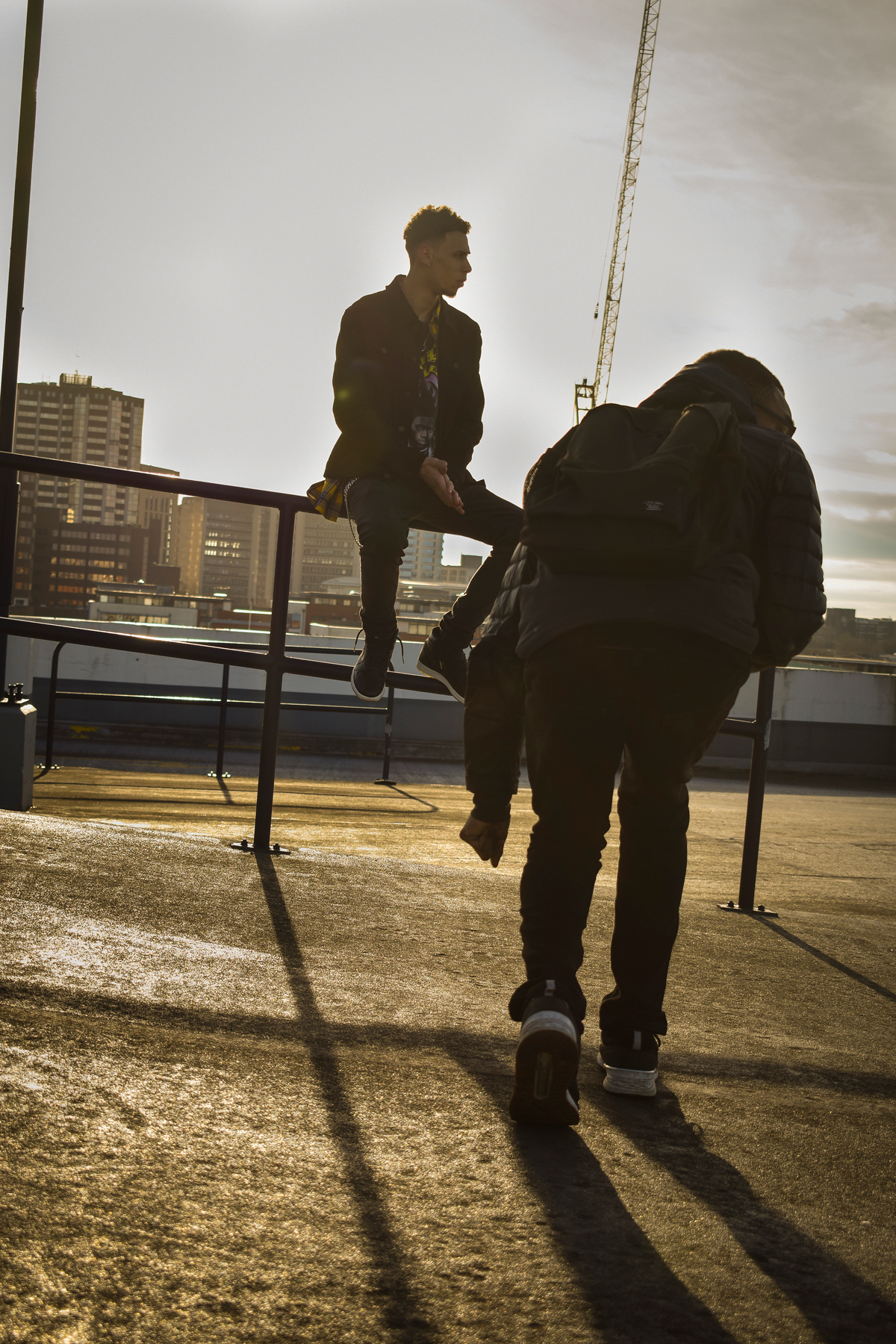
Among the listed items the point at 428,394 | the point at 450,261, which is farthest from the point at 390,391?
the point at 450,261

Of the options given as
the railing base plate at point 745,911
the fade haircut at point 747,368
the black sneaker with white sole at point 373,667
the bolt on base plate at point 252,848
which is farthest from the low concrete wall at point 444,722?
the fade haircut at point 747,368

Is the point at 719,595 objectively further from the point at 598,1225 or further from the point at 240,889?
the point at 240,889

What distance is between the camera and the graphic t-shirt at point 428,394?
282 cm

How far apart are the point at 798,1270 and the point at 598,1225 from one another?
225mm

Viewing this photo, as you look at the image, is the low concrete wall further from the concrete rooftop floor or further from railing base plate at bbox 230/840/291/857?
the concrete rooftop floor

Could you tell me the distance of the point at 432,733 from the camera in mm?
14734

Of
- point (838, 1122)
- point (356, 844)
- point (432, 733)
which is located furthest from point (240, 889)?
point (432, 733)

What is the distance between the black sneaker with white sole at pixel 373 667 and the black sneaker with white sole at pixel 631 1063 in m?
1.39

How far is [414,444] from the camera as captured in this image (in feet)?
9.26

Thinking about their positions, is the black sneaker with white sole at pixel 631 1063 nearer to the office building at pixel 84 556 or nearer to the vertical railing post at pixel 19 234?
the vertical railing post at pixel 19 234

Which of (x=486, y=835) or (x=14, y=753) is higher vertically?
(x=486, y=835)

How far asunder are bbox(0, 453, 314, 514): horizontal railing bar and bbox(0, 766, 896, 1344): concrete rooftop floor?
108 cm

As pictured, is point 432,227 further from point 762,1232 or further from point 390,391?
point 762,1232

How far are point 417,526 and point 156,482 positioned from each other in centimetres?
87
